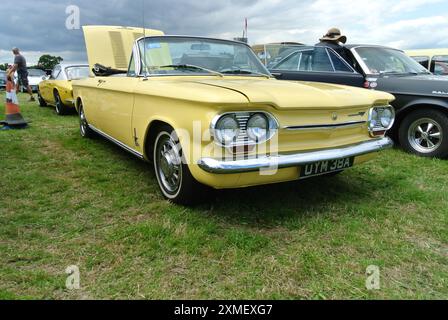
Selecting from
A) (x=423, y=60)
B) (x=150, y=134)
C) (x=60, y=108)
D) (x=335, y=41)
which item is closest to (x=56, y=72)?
(x=60, y=108)

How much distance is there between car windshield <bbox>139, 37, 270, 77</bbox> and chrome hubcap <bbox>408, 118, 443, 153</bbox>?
7.96ft

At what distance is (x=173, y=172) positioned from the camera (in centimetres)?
315

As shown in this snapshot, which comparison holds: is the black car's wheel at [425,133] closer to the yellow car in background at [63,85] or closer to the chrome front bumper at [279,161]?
the chrome front bumper at [279,161]

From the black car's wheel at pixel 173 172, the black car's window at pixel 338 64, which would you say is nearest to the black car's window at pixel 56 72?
the black car's window at pixel 338 64

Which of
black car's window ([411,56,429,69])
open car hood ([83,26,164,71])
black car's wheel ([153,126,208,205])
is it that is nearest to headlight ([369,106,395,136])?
black car's wheel ([153,126,208,205])

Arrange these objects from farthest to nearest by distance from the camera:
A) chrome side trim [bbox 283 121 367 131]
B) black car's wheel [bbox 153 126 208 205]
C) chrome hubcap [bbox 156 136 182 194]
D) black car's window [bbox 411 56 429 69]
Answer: black car's window [bbox 411 56 429 69], chrome hubcap [bbox 156 136 182 194], black car's wheel [bbox 153 126 208 205], chrome side trim [bbox 283 121 367 131]

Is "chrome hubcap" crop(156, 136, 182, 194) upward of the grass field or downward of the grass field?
upward

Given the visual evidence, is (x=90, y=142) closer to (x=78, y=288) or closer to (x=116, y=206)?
(x=116, y=206)

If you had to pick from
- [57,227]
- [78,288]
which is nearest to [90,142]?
[57,227]

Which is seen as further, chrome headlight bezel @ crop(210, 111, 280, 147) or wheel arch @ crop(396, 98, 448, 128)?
wheel arch @ crop(396, 98, 448, 128)

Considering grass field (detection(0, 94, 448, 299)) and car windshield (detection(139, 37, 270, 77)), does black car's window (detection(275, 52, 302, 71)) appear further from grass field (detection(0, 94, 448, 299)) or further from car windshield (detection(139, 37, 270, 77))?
grass field (detection(0, 94, 448, 299))

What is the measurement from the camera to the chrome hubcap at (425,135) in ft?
15.9

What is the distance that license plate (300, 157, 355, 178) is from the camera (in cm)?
277

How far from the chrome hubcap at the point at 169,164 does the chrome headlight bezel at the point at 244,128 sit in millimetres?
630
